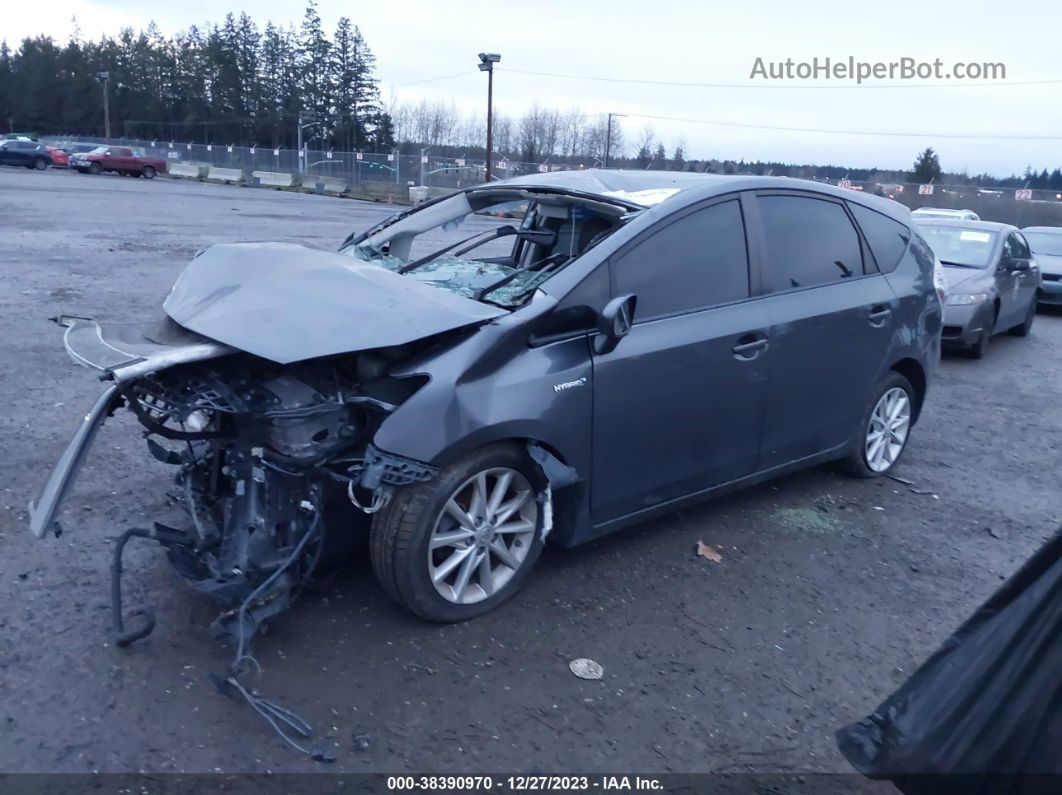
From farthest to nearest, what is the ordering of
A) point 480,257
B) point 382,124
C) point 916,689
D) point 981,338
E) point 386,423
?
point 382,124 < point 981,338 < point 480,257 < point 386,423 < point 916,689

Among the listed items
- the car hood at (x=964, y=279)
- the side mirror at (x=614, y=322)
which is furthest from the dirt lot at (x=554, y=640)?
the car hood at (x=964, y=279)

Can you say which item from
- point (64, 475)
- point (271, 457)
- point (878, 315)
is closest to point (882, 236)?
point (878, 315)

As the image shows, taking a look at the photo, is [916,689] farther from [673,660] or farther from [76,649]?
[76,649]

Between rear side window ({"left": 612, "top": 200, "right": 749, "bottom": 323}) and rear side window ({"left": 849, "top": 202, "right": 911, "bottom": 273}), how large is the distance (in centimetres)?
123

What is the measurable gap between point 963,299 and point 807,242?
235 inches

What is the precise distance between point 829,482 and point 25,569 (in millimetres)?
4514

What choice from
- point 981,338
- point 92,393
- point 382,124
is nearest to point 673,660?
point 92,393

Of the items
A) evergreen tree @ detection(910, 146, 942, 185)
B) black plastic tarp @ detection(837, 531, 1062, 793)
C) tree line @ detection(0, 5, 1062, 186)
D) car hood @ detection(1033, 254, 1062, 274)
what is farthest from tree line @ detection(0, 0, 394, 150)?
black plastic tarp @ detection(837, 531, 1062, 793)

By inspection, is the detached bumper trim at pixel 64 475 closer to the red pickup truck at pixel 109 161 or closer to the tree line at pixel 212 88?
the red pickup truck at pixel 109 161

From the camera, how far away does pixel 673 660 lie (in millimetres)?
3715

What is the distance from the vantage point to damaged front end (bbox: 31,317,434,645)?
3.46 metres

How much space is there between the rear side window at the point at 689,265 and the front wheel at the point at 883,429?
1500 millimetres

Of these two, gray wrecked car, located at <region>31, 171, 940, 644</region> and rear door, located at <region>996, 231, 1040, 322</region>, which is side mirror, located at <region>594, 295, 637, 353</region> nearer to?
gray wrecked car, located at <region>31, 171, 940, 644</region>

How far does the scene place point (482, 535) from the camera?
12.6ft
